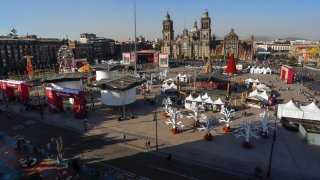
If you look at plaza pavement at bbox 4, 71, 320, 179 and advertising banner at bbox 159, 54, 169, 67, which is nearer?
plaza pavement at bbox 4, 71, 320, 179

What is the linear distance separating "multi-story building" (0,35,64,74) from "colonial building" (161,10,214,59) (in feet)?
217

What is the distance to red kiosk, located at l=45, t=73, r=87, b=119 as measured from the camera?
40.7m

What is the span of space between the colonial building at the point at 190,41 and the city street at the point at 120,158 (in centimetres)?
11828

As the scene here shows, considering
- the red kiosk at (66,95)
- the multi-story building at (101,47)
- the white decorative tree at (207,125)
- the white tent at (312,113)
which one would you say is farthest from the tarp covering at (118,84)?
the multi-story building at (101,47)

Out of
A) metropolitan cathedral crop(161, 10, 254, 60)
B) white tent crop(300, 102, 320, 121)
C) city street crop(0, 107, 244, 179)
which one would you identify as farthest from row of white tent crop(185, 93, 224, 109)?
metropolitan cathedral crop(161, 10, 254, 60)

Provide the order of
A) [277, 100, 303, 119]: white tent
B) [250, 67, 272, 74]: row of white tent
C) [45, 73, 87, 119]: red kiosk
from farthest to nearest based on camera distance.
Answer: [250, 67, 272, 74]: row of white tent → [45, 73, 87, 119]: red kiosk → [277, 100, 303, 119]: white tent

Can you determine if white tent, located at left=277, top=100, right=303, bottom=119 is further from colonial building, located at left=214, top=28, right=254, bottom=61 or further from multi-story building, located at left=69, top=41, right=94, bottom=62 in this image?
multi-story building, located at left=69, top=41, right=94, bottom=62

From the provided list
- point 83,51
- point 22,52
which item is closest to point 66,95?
point 22,52

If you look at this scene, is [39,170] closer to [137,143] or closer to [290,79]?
[137,143]

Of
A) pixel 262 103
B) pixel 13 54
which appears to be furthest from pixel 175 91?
pixel 13 54

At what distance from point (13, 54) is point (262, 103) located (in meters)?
98.6

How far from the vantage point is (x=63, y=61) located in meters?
70.6

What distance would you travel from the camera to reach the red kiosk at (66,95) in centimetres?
4066

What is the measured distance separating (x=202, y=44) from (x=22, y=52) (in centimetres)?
9310
